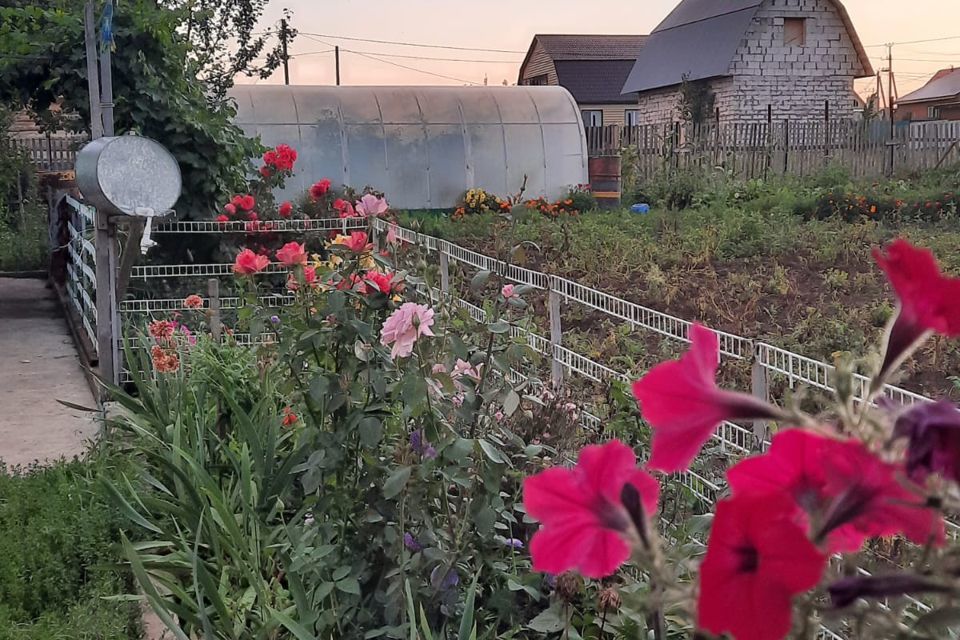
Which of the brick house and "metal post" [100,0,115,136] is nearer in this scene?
"metal post" [100,0,115,136]

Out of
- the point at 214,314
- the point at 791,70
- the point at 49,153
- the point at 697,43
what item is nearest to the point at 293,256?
the point at 214,314

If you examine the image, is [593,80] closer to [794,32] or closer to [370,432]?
[794,32]

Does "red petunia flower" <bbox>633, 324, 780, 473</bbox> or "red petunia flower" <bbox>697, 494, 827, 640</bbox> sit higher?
"red petunia flower" <bbox>633, 324, 780, 473</bbox>

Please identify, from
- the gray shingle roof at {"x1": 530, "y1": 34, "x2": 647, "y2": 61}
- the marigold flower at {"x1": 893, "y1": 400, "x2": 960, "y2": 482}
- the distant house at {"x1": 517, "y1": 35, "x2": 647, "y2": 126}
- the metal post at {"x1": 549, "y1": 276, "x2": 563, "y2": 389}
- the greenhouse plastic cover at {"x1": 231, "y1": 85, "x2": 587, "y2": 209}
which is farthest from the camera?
the gray shingle roof at {"x1": 530, "y1": 34, "x2": 647, "y2": 61}

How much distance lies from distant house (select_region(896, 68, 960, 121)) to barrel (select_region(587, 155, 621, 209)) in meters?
32.1

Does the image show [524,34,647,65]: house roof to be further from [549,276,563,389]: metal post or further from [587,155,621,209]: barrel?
[549,276,563,389]: metal post

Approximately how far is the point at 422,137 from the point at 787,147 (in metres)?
6.95

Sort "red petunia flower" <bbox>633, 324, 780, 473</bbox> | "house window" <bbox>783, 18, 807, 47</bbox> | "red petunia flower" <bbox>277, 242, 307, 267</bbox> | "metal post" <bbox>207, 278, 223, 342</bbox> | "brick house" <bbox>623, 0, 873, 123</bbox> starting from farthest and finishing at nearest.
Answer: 1. "house window" <bbox>783, 18, 807, 47</bbox>
2. "brick house" <bbox>623, 0, 873, 123</bbox>
3. "metal post" <bbox>207, 278, 223, 342</bbox>
4. "red petunia flower" <bbox>277, 242, 307, 267</bbox>
5. "red petunia flower" <bbox>633, 324, 780, 473</bbox>

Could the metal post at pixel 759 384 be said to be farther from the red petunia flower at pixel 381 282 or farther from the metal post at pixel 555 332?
the metal post at pixel 555 332

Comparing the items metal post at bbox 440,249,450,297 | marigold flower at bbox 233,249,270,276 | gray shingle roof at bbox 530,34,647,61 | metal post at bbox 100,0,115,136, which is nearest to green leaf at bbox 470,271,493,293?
marigold flower at bbox 233,249,270,276

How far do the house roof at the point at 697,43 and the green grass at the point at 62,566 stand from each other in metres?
22.2

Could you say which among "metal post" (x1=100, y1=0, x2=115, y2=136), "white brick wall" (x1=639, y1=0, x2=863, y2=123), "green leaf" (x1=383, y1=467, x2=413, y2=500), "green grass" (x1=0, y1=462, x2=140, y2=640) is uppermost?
"white brick wall" (x1=639, y1=0, x2=863, y2=123)

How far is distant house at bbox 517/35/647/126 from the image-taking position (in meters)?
39.4

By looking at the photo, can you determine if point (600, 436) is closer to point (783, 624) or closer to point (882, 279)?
point (783, 624)
